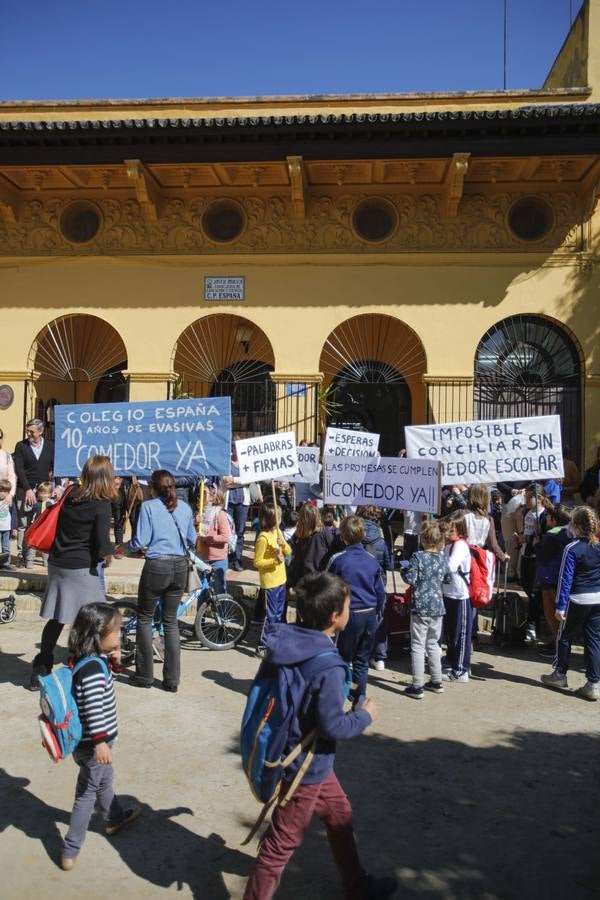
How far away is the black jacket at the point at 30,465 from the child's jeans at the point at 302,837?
26.6 ft

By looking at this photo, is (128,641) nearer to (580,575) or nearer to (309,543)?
(309,543)

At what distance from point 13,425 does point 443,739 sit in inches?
443

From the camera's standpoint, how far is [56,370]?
1532 cm

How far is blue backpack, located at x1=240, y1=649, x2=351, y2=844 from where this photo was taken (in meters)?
3.07

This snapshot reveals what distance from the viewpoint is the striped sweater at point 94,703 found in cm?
366

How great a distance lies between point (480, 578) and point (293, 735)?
4366 mm

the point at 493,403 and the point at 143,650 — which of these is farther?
the point at 493,403

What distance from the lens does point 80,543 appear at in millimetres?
5891

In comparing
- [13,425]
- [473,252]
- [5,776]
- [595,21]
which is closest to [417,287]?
[473,252]

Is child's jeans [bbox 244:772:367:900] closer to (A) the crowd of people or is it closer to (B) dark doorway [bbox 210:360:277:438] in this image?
(A) the crowd of people

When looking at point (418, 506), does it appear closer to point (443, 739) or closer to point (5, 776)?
point (443, 739)

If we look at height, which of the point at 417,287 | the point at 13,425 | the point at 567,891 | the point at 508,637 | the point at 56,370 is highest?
the point at 417,287

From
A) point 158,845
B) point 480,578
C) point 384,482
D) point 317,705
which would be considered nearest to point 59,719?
point 158,845

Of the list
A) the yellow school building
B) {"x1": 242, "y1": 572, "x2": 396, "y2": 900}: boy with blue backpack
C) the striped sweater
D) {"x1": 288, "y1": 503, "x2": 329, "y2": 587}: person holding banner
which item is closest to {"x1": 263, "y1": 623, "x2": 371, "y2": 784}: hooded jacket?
{"x1": 242, "y1": 572, "x2": 396, "y2": 900}: boy with blue backpack
